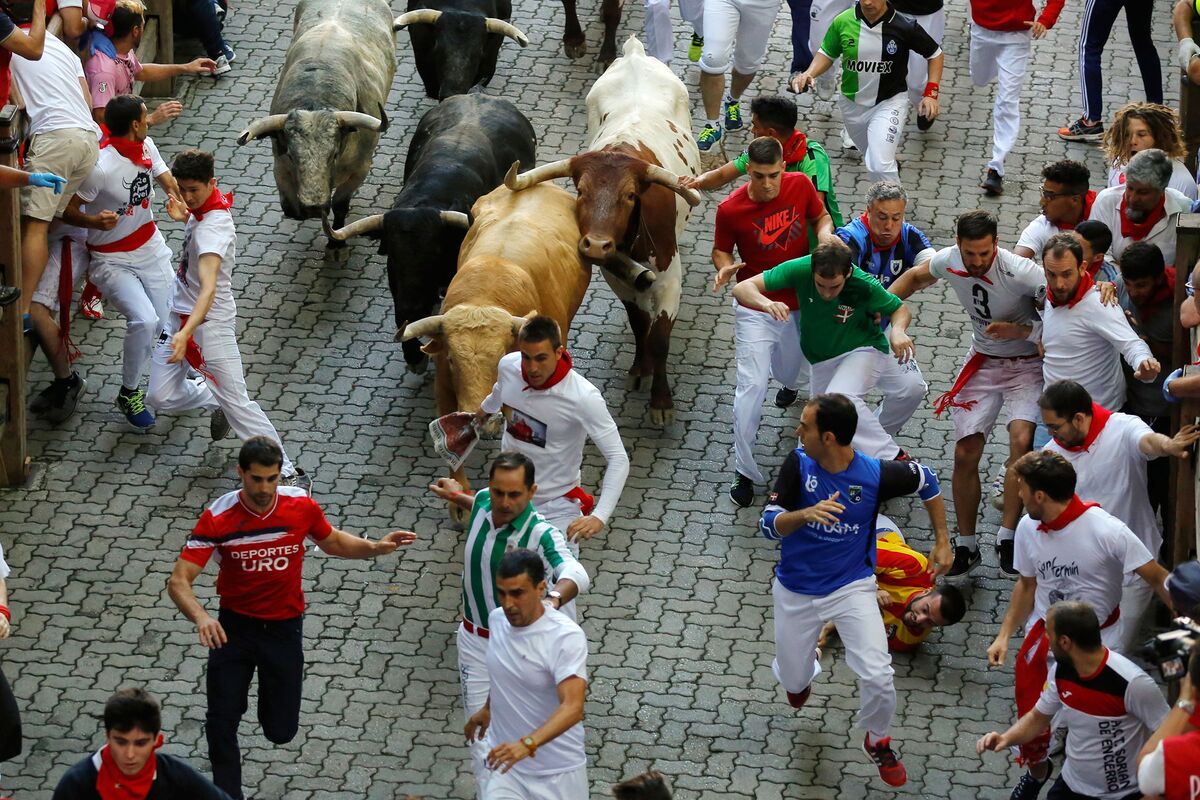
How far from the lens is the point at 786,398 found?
40.7 ft

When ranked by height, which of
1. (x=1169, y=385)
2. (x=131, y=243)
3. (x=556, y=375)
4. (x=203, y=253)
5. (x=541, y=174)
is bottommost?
(x=556, y=375)

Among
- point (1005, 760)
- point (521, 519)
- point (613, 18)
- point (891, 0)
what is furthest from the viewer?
point (613, 18)

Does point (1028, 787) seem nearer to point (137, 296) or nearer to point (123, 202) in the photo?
point (137, 296)

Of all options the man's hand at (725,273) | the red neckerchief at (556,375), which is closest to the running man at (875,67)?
the man's hand at (725,273)

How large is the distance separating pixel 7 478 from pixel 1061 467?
6493 millimetres

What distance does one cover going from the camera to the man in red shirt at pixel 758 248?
11.2 metres

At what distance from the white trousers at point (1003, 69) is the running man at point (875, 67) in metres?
0.90

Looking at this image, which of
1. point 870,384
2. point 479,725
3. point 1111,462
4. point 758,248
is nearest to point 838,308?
point 870,384

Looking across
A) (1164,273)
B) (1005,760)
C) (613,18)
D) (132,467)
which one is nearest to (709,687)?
(1005,760)

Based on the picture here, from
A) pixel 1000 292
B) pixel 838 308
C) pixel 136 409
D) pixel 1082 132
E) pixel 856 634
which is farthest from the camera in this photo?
pixel 1082 132

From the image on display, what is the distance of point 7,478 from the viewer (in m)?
11.4

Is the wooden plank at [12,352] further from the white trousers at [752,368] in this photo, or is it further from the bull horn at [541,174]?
the white trousers at [752,368]

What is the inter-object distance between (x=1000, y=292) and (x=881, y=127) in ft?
11.3

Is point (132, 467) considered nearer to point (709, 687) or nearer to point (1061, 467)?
point (709, 687)
